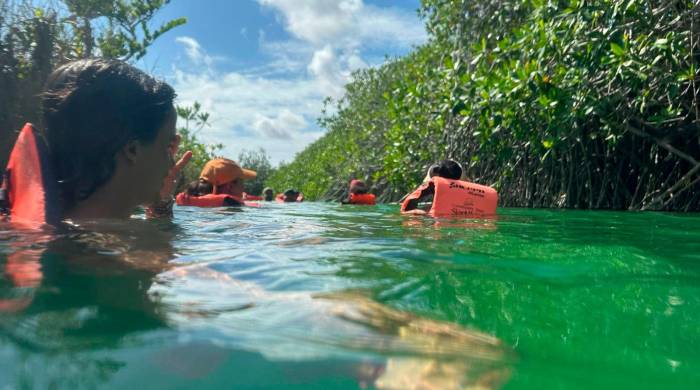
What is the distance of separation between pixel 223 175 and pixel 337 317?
20.2ft

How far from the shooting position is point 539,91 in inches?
211

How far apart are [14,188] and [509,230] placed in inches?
118

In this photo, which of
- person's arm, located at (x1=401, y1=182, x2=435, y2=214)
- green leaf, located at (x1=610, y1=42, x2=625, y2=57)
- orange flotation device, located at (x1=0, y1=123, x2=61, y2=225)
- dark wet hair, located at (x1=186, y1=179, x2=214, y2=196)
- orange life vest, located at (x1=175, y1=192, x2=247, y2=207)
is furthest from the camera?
dark wet hair, located at (x1=186, y1=179, x2=214, y2=196)

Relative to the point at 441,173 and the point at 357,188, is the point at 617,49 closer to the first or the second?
the point at 441,173

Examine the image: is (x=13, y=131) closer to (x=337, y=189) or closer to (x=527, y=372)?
(x=527, y=372)

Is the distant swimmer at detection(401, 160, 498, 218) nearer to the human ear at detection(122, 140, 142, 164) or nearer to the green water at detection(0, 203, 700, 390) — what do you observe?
the green water at detection(0, 203, 700, 390)

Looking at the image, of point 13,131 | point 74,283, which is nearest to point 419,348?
point 74,283

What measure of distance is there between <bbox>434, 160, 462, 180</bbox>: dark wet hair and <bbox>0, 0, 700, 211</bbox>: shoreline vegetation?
28.4 inches

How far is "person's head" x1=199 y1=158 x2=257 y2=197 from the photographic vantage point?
709 centimetres

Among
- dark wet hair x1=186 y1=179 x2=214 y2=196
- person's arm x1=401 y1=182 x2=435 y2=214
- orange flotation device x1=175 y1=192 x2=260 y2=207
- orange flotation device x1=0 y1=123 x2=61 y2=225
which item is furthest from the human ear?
dark wet hair x1=186 y1=179 x2=214 y2=196

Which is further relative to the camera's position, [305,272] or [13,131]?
[13,131]

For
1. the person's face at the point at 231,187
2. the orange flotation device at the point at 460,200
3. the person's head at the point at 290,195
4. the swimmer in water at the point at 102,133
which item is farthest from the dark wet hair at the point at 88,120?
the person's head at the point at 290,195

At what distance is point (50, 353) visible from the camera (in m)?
0.98

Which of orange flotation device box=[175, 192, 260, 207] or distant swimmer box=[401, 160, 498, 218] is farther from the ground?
distant swimmer box=[401, 160, 498, 218]
